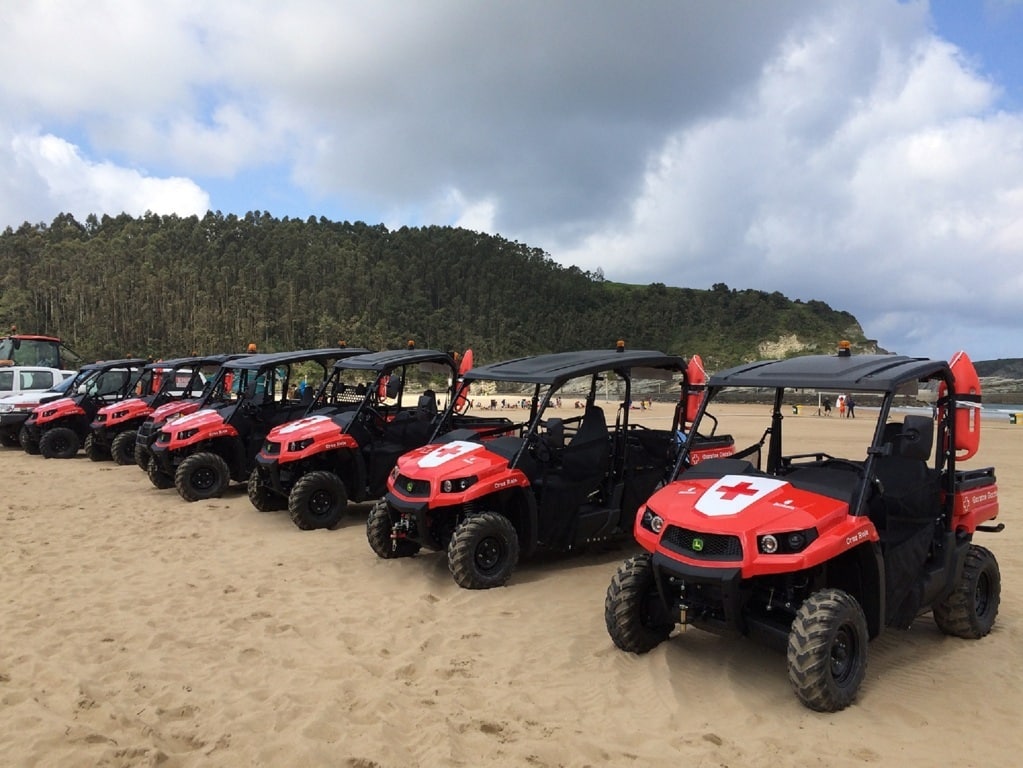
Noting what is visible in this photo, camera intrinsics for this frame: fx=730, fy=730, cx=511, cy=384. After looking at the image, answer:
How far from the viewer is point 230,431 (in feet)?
35.2

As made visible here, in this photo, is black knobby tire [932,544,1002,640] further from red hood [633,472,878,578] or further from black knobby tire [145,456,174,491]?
black knobby tire [145,456,174,491]

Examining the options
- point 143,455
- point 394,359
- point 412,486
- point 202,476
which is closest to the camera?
point 412,486

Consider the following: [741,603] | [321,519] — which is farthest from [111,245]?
[741,603]

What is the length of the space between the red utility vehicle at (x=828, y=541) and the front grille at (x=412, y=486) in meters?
2.27

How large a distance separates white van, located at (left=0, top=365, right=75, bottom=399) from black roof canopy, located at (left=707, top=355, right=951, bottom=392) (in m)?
18.1

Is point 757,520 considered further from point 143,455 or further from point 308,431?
point 143,455

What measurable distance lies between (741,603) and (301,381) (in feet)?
41.8

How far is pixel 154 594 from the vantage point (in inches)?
245

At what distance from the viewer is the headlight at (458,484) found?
21.0ft

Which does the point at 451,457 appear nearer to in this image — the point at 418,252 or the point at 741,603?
the point at 741,603

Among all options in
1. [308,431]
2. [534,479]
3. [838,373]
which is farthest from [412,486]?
[838,373]

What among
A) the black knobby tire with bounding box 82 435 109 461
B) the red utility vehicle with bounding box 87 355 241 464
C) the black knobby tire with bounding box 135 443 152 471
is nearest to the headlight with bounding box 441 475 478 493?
the black knobby tire with bounding box 135 443 152 471

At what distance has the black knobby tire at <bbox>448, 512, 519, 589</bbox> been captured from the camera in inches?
246

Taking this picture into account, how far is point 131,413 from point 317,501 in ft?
24.9
